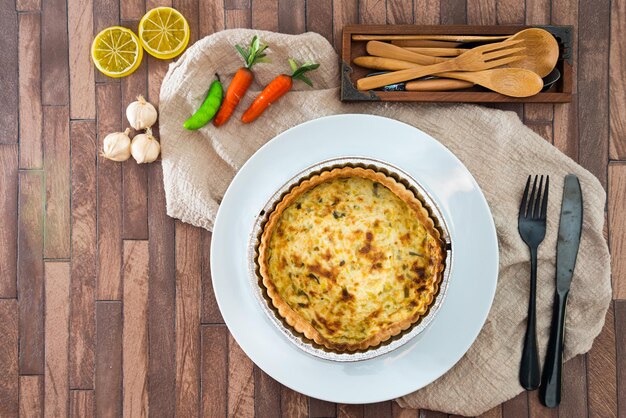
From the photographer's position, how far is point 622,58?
272 centimetres

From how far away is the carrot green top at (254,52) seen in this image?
2582 mm

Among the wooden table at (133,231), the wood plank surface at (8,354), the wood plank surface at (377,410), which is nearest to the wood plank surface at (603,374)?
the wooden table at (133,231)

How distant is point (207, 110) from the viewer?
8.59ft

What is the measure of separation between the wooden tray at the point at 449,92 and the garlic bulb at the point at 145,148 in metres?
0.93

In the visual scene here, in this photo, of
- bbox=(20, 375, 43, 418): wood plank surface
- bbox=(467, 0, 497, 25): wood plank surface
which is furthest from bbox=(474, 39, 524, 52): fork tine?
bbox=(20, 375, 43, 418): wood plank surface

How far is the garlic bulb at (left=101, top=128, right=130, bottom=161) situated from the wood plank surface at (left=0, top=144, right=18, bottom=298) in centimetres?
53

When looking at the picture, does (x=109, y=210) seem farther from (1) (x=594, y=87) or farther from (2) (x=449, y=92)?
(1) (x=594, y=87)

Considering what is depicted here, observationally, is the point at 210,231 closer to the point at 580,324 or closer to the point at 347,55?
the point at 347,55

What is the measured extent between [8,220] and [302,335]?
5.56ft

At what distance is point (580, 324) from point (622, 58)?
1306 millimetres

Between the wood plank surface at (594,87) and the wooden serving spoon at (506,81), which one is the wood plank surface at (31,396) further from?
the wood plank surface at (594,87)

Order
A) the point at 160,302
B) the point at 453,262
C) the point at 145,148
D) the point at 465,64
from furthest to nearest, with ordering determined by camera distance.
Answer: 1. the point at 160,302
2. the point at 145,148
3. the point at 465,64
4. the point at 453,262

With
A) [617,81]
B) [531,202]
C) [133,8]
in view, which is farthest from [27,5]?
[617,81]

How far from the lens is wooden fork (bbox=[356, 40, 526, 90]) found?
253 centimetres
